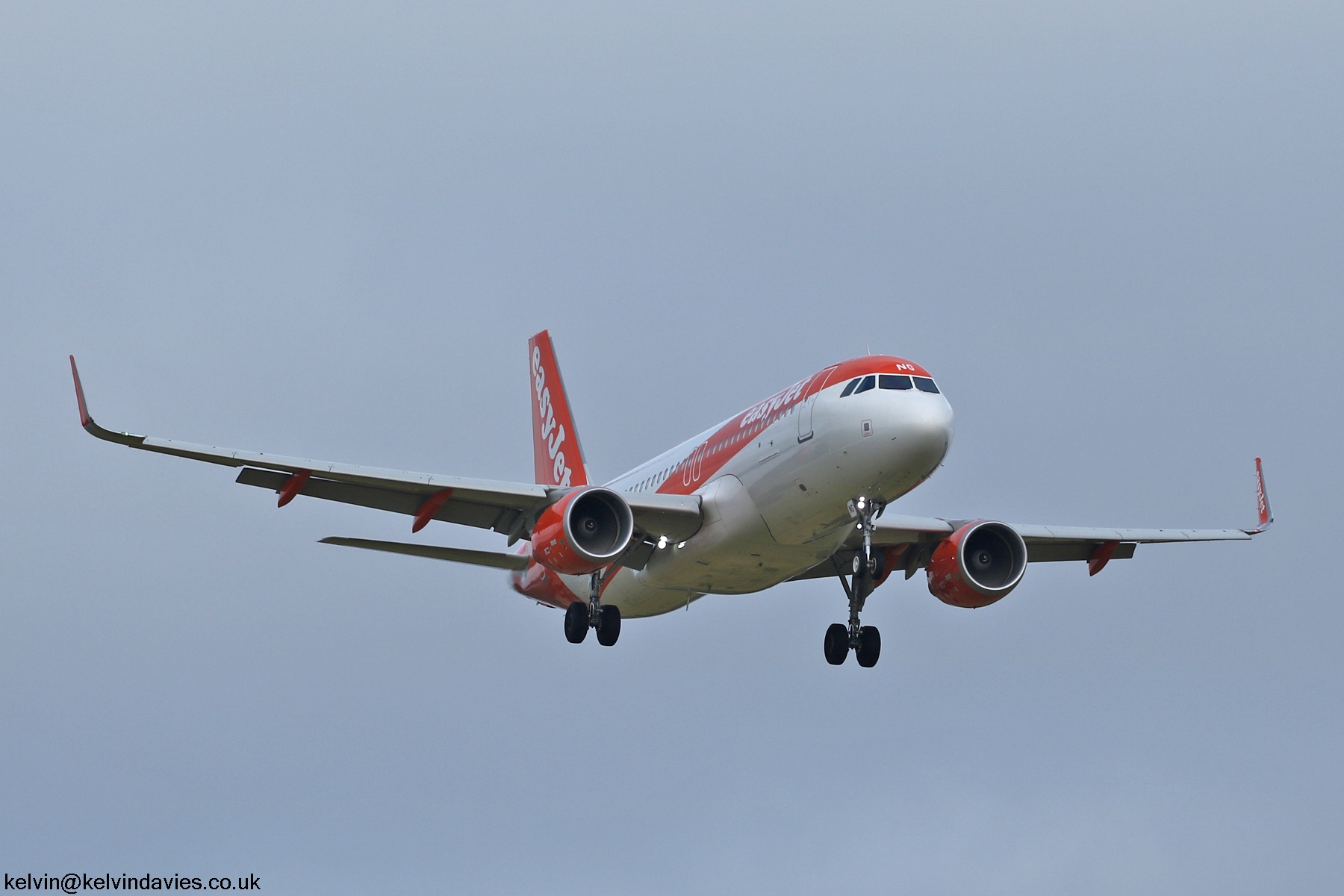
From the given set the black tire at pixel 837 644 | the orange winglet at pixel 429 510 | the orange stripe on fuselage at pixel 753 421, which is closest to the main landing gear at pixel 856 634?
the black tire at pixel 837 644

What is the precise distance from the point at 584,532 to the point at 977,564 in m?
9.35

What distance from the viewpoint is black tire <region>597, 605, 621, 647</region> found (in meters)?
37.3

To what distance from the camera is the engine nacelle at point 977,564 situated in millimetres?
37531

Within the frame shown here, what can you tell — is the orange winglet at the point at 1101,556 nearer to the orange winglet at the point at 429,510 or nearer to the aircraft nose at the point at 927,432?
the aircraft nose at the point at 927,432

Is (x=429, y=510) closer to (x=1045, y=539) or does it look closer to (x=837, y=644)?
(x=837, y=644)

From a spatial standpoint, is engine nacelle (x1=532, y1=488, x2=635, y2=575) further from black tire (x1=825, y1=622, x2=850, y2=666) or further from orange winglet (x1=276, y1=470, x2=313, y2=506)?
black tire (x1=825, y1=622, x2=850, y2=666)

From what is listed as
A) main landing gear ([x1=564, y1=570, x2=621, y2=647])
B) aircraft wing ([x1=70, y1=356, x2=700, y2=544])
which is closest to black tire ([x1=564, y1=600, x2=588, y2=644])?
main landing gear ([x1=564, y1=570, x2=621, y2=647])

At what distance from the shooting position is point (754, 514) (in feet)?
112

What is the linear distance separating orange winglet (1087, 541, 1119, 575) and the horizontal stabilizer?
46.2ft

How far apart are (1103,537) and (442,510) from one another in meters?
15.9

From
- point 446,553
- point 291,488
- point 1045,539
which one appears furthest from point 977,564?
point 291,488

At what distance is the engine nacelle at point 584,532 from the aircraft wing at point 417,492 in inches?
27.7

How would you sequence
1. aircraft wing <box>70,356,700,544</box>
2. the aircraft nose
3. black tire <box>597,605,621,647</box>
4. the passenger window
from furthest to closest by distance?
black tire <box>597,605,621,647</box>, aircraft wing <box>70,356,700,544</box>, the passenger window, the aircraft nose

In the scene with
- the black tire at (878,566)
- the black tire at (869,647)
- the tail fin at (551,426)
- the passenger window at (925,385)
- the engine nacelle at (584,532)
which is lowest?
the black tire at (869,647)
